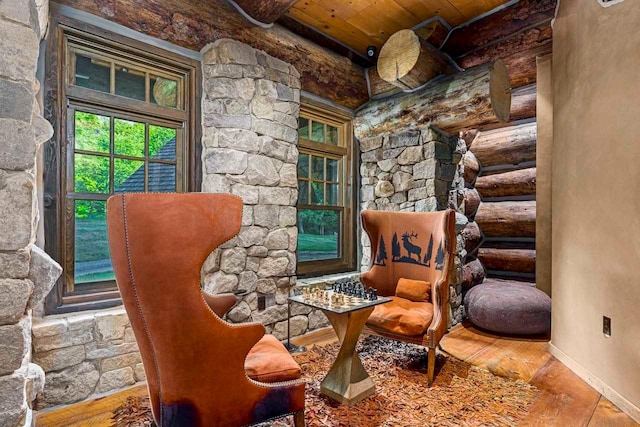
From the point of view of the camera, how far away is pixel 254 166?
9.57ft

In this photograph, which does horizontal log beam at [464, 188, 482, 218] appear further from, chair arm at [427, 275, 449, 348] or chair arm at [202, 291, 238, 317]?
chair arm at [202, 291, 238, 317]

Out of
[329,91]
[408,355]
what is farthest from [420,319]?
[329,91]

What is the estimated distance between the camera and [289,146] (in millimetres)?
3193

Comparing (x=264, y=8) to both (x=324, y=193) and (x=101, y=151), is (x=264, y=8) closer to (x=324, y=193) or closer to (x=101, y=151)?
(x=101, y=151)

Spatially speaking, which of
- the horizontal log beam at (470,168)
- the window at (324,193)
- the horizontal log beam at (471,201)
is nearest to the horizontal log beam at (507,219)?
the horizontal log beam at (471,201)

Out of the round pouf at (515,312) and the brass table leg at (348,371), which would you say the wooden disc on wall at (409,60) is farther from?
the round pouf at (515,312)

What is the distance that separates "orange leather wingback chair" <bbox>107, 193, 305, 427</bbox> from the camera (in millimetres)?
1274

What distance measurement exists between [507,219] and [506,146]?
0.91m

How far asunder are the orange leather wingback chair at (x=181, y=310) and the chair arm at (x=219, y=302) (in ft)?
1.74

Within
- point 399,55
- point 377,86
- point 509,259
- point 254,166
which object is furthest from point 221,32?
point 509,259

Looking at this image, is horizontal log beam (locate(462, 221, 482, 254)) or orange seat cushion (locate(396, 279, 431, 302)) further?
horizontal log beam (locate(462, 221, 482, 254))

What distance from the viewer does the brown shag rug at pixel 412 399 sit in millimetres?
1981

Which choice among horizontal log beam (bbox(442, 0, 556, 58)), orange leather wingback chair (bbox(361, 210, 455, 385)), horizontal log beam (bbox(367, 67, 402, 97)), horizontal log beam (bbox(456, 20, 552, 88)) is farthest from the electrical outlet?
horizontal log beam (bbox(367, 67, 402, 97))

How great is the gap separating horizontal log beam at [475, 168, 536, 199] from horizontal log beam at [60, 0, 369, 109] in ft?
7.43
